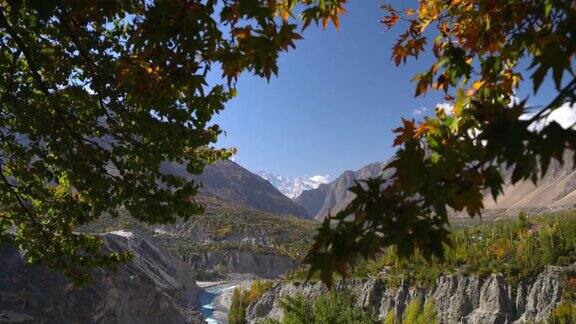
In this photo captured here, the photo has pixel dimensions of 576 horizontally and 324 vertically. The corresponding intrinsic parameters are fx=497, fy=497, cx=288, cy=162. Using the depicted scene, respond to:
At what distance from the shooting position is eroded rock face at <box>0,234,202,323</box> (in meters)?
16.4

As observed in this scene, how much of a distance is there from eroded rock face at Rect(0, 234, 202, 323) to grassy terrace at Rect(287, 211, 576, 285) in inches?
416

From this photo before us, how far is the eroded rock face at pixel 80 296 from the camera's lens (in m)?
16.4

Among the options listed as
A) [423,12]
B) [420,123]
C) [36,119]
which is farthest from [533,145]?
[36,119]

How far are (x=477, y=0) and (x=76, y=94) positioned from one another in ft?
14.7

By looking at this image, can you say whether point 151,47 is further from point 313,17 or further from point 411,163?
point 411,163

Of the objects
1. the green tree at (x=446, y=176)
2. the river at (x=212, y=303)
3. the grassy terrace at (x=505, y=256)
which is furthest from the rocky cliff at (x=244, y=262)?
the green tree at (x=446, y=176)

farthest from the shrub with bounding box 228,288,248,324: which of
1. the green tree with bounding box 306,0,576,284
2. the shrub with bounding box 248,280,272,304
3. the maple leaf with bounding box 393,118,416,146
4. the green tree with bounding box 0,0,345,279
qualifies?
the green tree with bounding box 306,0,576,284

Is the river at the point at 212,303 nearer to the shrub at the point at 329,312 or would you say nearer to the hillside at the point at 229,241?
the hillside at the point at 229,241

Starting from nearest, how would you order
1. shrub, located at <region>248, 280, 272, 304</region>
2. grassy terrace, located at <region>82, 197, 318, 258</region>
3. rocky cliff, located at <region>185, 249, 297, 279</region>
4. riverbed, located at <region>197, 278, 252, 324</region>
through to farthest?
shrub, located at <region>248, 280, 272, 304</region>, riverbed, located at <region>197, 278, 252, 324</region>, rocky cliff, located at <region>185, 249, 297, 279</region>, grassy terrace, located at <region>82, 197, 318, 258</region>

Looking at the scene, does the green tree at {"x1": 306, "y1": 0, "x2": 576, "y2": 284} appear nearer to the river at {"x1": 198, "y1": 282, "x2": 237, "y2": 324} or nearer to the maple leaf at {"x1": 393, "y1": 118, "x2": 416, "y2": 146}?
the maple leaf at {"x1": 393, "y1": 118, "x2": 416, "y2": 146}

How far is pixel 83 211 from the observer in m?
6.41

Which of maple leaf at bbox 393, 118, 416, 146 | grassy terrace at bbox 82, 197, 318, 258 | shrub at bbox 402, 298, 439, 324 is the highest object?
grassy terrace at bbox 82, 197, 318, 258

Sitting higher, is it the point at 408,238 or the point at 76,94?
the point at 76,94

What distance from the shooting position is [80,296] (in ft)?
57.7
